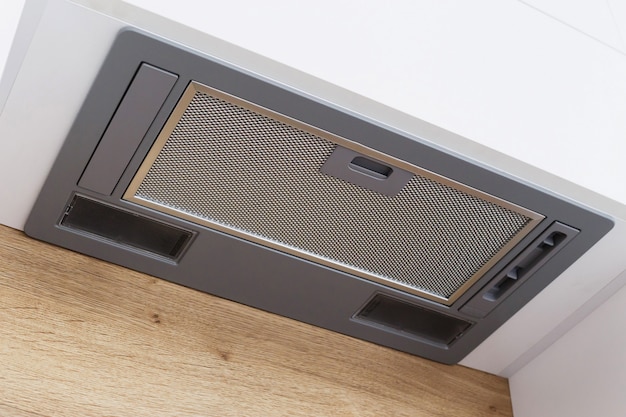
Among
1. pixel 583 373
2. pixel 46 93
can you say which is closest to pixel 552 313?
pixel 583 373

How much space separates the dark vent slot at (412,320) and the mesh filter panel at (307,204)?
64 millimetres

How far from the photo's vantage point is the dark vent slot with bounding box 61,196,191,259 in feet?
4.08

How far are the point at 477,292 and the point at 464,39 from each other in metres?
0.42

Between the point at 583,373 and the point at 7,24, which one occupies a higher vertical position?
the point at 7,24

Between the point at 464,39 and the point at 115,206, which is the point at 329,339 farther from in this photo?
the point at 464,39

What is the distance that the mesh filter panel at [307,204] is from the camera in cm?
112

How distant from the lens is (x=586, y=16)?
1440 millimetres

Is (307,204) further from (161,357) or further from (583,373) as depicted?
(583,373)

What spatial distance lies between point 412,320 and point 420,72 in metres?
0.51

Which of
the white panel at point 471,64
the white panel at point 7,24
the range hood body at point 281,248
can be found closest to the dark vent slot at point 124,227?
the range hood body at point 281,248

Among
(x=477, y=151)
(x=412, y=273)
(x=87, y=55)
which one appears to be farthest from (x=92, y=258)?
(x=477, y=151)

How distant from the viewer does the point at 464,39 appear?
4.00 feet

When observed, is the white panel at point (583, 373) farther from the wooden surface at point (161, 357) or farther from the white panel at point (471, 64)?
the white panel at point (471, 64)

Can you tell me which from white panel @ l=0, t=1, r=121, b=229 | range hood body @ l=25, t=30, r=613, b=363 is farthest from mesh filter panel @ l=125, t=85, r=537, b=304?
white panel @ l=0, t=1, r=121, b=229
